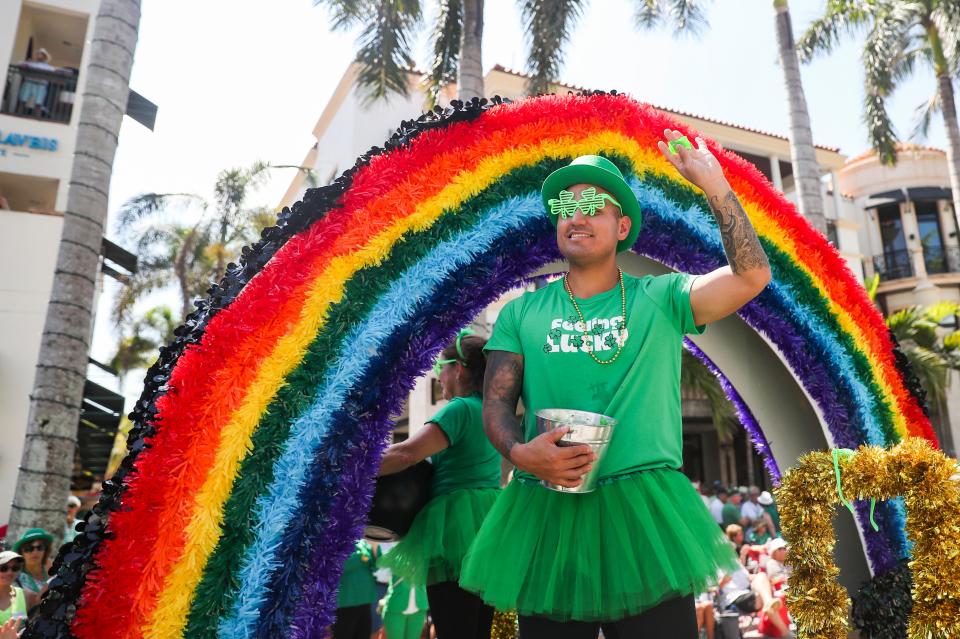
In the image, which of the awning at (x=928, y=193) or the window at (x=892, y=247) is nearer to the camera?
the awning at (x=928, y=193)

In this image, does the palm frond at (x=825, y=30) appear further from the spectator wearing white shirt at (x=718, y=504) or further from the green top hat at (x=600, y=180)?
the green top hat at (x=600, y=180)

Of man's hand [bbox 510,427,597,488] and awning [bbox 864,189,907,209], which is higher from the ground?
awning [bbox 864,189,907,209]

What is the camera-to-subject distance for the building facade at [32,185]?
39.2 feet

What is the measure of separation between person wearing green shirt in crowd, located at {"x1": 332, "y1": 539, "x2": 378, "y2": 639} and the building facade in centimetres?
943

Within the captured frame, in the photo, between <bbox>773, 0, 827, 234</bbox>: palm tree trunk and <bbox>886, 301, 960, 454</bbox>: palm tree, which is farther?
<bbox>886, 301, 960, 454</bbox>: palm tree

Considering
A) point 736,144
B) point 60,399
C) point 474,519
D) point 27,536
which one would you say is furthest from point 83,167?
point 736,144

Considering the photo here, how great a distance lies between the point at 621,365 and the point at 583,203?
0.51 meters

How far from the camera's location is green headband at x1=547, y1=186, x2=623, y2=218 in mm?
2119

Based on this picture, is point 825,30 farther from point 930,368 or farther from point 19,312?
point 19,312

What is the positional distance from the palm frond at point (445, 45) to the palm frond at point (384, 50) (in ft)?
2.07

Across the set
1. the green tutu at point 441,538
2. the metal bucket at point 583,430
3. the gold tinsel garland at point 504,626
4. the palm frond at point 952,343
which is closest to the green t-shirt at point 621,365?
the metal bucket at point 583,430

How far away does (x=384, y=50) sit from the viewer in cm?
970

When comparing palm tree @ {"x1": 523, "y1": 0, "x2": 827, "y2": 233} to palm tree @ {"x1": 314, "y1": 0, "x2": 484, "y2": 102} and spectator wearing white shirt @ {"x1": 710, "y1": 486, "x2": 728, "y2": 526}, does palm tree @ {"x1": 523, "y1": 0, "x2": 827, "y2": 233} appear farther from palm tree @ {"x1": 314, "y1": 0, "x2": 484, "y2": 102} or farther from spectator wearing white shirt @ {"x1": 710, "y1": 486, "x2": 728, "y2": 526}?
spectator wearing white shirt @ {"x1": 710, "y1": 486, "x2": 728, "y2": 526}

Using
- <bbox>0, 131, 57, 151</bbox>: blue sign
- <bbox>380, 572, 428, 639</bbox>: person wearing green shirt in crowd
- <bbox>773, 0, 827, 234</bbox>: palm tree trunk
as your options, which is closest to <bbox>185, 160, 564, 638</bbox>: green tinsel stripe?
<bbox>380, 572, 428, 639</bbox>: person wearing green shirt in crowd
